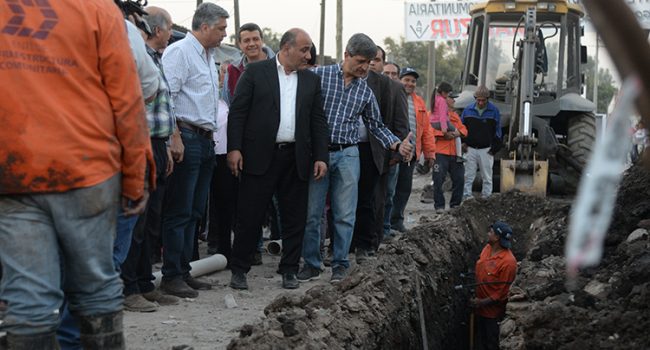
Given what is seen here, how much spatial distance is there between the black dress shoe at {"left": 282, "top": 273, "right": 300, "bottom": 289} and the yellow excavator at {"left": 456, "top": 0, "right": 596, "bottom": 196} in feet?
23.8

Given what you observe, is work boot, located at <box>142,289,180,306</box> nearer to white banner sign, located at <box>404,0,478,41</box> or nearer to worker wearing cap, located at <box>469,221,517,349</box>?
worker wearing cap, located at <box>469,221,517,349</box>

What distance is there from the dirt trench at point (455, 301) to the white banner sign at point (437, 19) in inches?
736

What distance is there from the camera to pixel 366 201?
880 centimetres

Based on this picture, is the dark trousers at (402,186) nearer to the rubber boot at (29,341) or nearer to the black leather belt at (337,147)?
the black leather belt at (337,147)

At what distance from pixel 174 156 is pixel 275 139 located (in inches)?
41.7

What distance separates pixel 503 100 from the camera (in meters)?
16.2

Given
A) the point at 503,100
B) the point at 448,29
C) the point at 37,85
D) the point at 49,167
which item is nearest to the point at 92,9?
the point at 37,85

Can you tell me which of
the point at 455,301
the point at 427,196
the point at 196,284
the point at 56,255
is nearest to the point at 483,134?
the point at 427,196

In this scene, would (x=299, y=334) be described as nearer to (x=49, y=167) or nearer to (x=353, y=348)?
(x=353, y=348)

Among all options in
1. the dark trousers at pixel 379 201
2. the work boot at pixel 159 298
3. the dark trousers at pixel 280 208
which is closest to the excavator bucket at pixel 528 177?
the dark trousers at pixel 379 201

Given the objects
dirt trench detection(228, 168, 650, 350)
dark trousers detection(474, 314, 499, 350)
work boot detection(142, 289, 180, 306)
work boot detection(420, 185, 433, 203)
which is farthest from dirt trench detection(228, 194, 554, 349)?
work boot detection(420, 185, 433, 203)

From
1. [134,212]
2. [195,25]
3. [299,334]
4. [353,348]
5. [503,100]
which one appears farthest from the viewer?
[503,100]

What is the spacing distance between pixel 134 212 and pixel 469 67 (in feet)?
44.1

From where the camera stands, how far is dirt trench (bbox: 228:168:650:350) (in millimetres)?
4699
